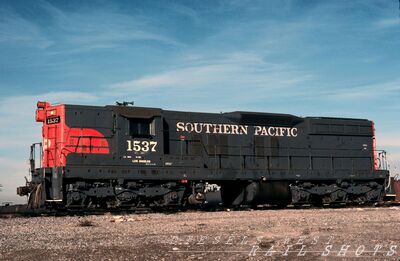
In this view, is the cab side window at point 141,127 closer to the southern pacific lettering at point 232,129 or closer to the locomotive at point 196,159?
the locomotive at point 196,159

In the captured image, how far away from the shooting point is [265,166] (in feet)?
61.4

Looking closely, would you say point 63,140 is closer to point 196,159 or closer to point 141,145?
point 141,145

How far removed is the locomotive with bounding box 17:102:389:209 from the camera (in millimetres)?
15344

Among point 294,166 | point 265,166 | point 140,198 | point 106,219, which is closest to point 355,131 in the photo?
point 294,166

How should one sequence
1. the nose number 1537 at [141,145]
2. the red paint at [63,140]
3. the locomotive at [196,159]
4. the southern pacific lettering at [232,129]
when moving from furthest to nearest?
the southern pacific lettering at [232,129], the nose number 1537 at [141,145], the red paint at [63,140], the locomotive at [196,159]

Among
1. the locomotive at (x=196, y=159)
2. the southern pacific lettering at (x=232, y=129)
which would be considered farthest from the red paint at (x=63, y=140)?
the southern pacific lettering at (x=232, y=129)

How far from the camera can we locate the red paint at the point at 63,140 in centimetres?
1555

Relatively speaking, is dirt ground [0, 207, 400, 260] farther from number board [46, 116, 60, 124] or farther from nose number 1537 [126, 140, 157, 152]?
number board [46, 116, 60, 124]

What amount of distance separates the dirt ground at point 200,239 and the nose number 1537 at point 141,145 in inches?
148

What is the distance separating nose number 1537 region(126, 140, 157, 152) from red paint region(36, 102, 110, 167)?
2.60ft

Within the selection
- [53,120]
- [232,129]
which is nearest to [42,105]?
[53,120]

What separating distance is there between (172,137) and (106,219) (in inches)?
201

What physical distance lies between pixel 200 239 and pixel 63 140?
27.1 feet

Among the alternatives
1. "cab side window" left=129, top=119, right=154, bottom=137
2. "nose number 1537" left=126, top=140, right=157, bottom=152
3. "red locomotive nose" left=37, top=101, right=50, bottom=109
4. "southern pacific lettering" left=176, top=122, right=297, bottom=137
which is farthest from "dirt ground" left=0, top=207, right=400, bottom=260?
"southern pacific lettering" left=176, top=122, right=297, bottom=137
